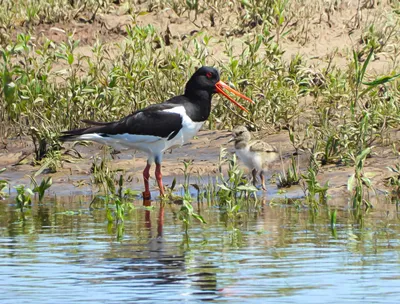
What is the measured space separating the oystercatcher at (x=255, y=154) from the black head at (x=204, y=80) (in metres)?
0.69

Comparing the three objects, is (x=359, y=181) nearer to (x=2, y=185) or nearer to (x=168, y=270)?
(x=168, y=270)

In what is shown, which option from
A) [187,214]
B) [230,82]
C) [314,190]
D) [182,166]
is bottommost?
[187,214]

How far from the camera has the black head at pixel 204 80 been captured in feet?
36.9

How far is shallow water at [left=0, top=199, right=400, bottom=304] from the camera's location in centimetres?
615

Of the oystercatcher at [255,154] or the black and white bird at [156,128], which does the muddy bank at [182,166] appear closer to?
the oystercatcher at [255,154]

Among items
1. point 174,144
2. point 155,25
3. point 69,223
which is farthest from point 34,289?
point 155,25

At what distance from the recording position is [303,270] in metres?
6.69

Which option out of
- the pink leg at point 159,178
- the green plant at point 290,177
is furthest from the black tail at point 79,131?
the green plant at point 290,177

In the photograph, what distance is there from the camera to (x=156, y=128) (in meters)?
10.8

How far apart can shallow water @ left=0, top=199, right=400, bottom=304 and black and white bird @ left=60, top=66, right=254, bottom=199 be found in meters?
1.41

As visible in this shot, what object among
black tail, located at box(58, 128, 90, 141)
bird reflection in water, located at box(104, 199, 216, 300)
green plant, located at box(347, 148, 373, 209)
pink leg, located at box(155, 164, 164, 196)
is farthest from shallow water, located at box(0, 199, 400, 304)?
black tail, located at box(58, 128, 90, 141)

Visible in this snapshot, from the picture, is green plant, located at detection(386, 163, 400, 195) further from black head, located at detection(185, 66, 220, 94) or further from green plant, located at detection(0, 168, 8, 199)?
green plant, located at detection(0, 168, 8, 199)

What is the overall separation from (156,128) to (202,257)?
3670mm

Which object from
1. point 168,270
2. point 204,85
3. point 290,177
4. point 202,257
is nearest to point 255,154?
point 290,177
